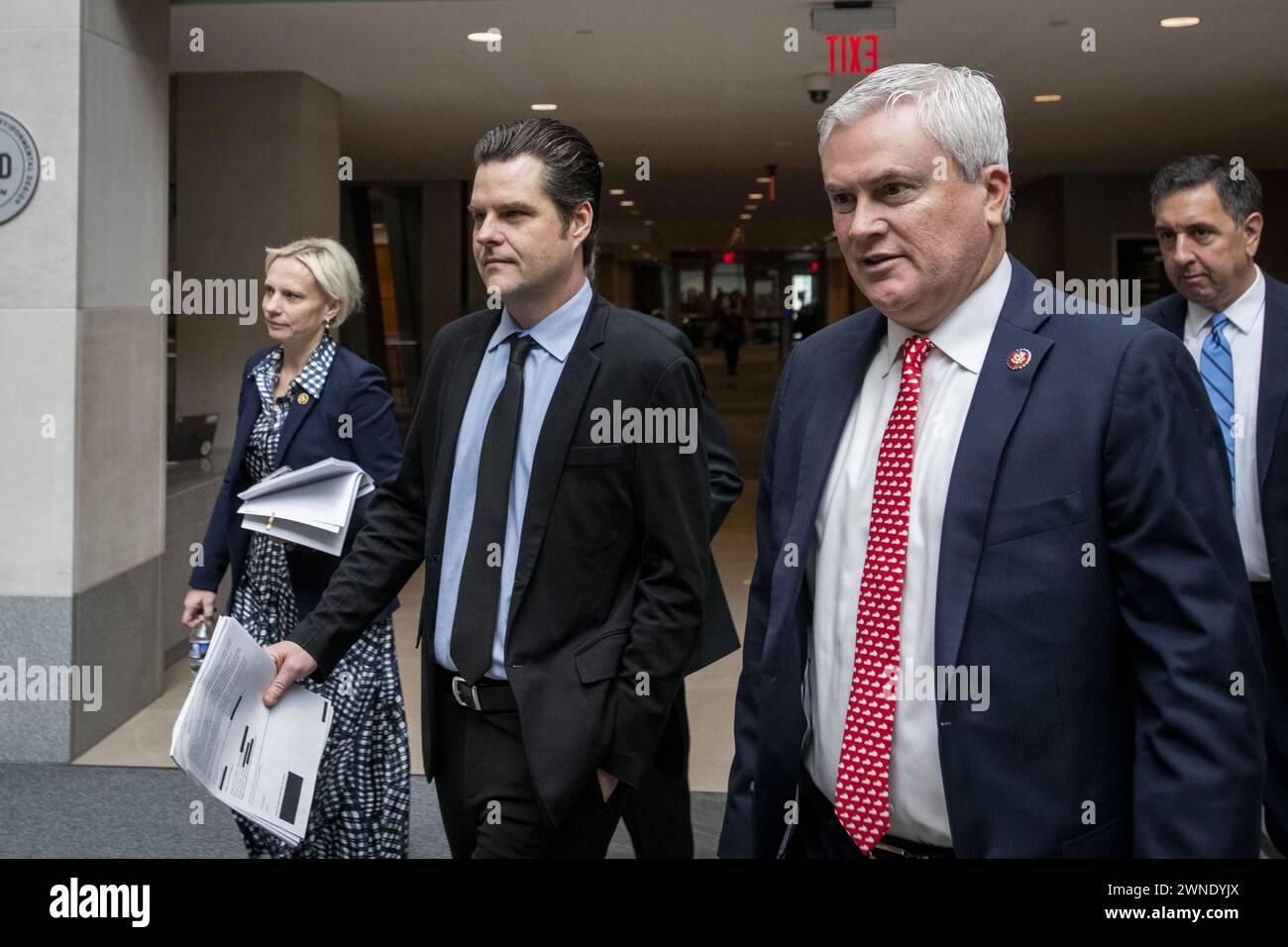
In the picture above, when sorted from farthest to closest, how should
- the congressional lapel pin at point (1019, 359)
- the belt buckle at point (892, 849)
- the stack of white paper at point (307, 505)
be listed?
the stack of white paper at point (307, 505), the belt buckle at point (892, 849), the congressional lapel pin at point (1019, 359)

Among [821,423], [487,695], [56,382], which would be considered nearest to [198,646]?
[487,695]

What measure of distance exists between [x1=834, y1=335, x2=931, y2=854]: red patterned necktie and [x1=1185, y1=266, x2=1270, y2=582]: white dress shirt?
6.39 feet

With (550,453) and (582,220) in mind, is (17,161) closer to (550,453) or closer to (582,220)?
(582,220)

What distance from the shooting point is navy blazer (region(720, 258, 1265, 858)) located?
155 cm

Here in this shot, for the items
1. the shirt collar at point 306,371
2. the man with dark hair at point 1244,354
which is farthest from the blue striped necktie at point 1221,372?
the shirt collar at point 306,371

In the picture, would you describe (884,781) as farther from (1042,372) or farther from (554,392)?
(554,392)

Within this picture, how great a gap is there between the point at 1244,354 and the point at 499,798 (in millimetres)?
2245

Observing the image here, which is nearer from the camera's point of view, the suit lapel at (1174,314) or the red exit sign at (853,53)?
the suit lapel at (1174,314)

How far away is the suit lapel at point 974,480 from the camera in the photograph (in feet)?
5.33

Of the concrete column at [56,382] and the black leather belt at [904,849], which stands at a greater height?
the concrete column at [56,382]

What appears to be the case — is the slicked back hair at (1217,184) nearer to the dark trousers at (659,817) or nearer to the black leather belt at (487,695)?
the dark trousers at (659,817)

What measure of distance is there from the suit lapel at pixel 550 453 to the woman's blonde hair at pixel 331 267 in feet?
4.59

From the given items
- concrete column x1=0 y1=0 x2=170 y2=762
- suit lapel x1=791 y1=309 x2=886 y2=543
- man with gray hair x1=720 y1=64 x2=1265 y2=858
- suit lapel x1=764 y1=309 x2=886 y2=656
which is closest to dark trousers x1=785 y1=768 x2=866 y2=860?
man with gray hair x1=720 y1=64 x2=1265 y2=858
